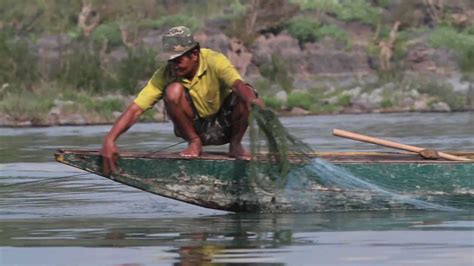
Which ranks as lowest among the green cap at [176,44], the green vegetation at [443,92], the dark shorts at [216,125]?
the green vegetation at [443,92]

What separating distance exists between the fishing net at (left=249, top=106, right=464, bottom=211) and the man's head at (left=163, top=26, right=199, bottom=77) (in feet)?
2.04

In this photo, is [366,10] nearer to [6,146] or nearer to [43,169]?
[6,146]

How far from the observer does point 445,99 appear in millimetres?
30516

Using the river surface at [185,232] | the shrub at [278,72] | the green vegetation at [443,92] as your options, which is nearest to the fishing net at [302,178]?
the river surface at [185,232]

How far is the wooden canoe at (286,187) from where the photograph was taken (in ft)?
36.8

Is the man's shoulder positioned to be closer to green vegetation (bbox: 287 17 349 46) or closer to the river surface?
the river surface

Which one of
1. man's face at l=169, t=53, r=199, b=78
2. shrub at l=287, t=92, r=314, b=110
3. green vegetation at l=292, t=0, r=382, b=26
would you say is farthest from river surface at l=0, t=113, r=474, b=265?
green vegetation at l=292, t=0, r=382, b=26

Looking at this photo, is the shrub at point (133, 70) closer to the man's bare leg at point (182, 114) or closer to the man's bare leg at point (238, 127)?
the man's bare leg at point (238, 127)

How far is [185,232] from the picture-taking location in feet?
33.9

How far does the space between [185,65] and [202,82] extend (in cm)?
22

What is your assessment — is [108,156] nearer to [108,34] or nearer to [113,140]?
[113,140]

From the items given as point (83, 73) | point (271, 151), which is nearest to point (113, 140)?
point (271, 151)

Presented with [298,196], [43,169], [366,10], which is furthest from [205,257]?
[366,10]

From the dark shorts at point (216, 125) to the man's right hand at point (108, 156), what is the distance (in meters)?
0.66
